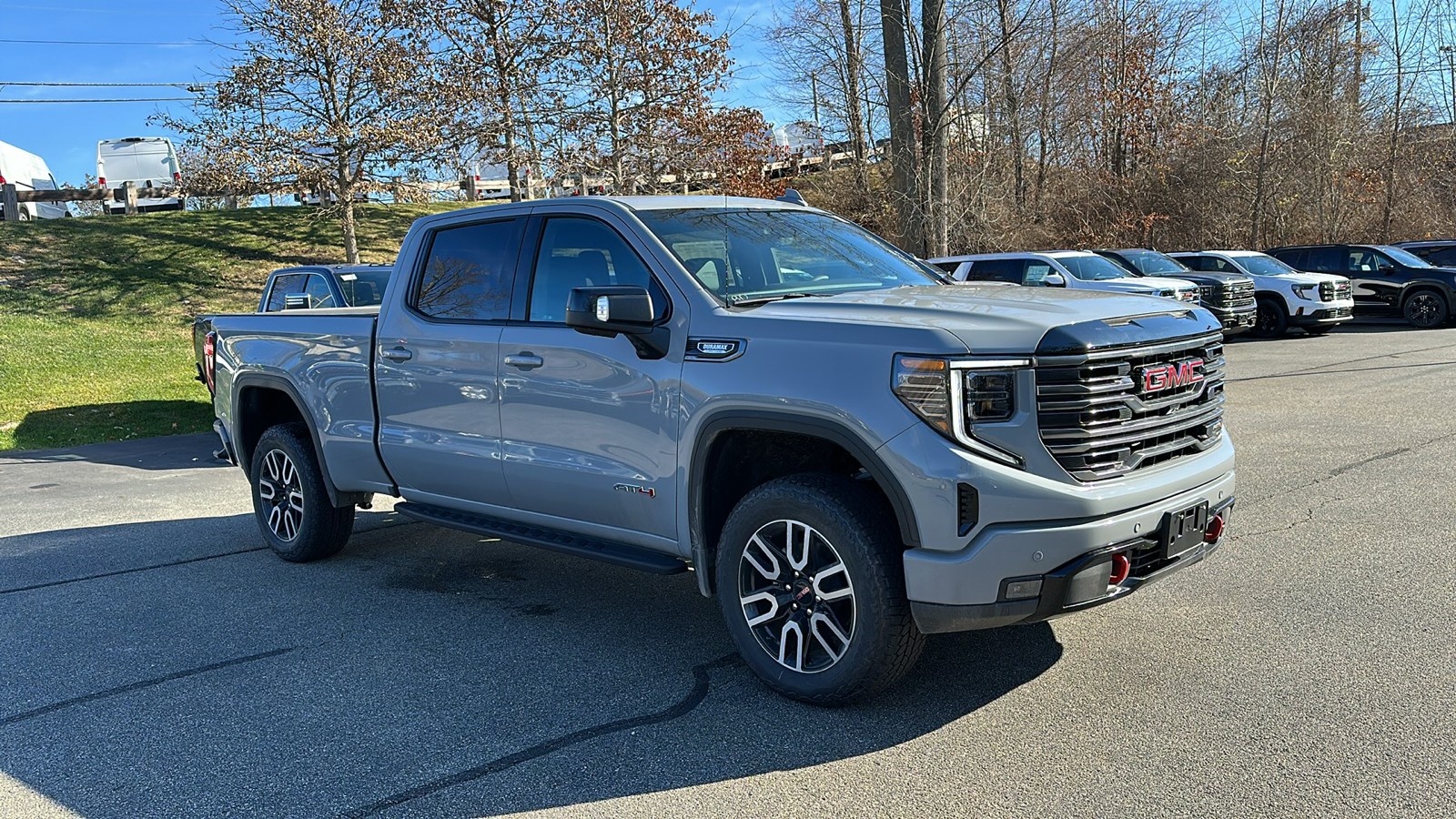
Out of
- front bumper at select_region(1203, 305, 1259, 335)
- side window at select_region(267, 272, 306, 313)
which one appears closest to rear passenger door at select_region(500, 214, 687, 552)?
side window at select_region(267, 272, 306, 313)

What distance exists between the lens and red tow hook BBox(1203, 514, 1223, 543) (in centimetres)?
425

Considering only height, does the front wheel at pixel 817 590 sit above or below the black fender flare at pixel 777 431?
below

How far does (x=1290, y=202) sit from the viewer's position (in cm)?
2891

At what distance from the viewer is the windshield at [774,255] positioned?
4773 mm

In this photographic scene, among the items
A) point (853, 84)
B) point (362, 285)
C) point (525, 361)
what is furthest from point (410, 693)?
point (853, 84)

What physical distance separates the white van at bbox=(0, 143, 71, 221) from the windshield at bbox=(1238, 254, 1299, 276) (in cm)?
3252

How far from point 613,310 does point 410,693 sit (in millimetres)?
1748

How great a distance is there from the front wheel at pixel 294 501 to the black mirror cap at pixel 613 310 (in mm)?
2792

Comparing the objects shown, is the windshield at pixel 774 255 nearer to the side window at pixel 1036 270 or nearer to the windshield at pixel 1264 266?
the side window at pixel 1036 270

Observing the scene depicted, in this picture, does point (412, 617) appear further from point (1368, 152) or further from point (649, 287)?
point (1368, 152)

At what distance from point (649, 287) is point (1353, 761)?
308 centimetres

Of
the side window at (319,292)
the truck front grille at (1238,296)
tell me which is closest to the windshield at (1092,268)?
the truck front grille at (1238,296)

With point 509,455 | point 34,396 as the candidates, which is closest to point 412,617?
point 509,455

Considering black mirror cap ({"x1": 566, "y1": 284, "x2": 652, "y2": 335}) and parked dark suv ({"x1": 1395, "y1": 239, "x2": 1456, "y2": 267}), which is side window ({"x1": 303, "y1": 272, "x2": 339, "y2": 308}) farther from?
parked dark suv ({"x1": 1395, "y1": 239, "x2": 1456, "y2": 267})
